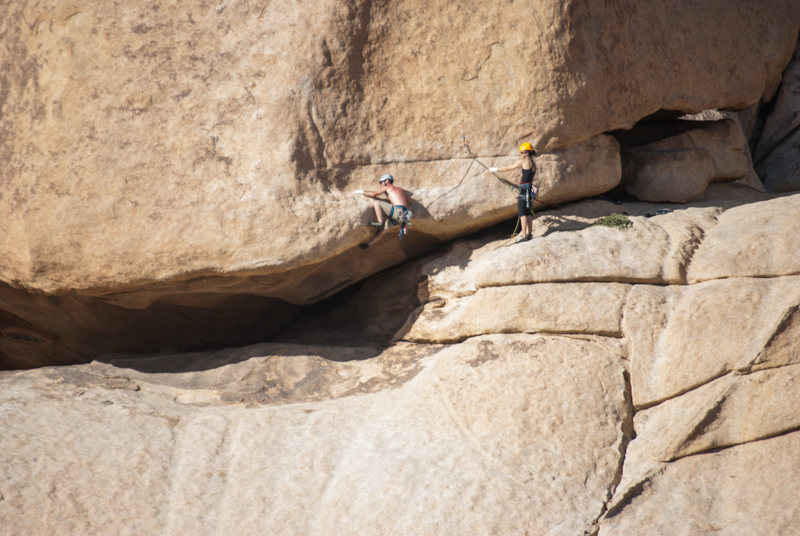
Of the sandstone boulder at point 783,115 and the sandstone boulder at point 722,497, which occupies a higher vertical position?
the sandstone boulder at point 783,115

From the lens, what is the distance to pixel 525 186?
9883mm

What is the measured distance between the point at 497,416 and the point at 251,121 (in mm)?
5428

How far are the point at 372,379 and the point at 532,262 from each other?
2939 millimetres

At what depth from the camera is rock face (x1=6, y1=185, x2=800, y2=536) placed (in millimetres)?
7387

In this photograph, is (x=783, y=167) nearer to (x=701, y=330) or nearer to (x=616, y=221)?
(x=616, y=221)

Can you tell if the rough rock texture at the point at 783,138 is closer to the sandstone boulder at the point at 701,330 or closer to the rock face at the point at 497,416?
the rock face at the point at 497,416

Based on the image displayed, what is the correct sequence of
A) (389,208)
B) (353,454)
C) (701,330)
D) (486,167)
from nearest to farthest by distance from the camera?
(353,454) → (701,330) → (389,208) → (486,167)

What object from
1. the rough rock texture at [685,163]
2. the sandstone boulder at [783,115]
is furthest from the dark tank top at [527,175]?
the sandstone boulder at [783,115]

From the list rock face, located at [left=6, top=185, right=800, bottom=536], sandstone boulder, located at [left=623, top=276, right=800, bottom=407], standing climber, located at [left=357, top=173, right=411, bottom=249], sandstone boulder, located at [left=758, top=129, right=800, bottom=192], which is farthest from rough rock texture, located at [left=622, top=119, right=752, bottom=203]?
standing climber, located at [left=357, top=173, right=411, bottom=249]

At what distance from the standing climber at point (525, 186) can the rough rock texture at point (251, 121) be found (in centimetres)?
46

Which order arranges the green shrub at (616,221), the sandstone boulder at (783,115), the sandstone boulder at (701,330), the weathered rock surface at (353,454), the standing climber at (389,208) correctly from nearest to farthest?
the weathered rock surface at (353,454), the sandstone boulder at (701,330), the standing climber at (389,208), the green shrub at (616,221), the sandstone boulder at (783,115)

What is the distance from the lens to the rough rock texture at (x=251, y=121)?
30.1ft

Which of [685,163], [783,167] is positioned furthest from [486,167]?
[783,167]

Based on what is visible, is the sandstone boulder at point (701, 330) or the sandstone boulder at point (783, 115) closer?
the sandstone boulder at point (701, 330)
